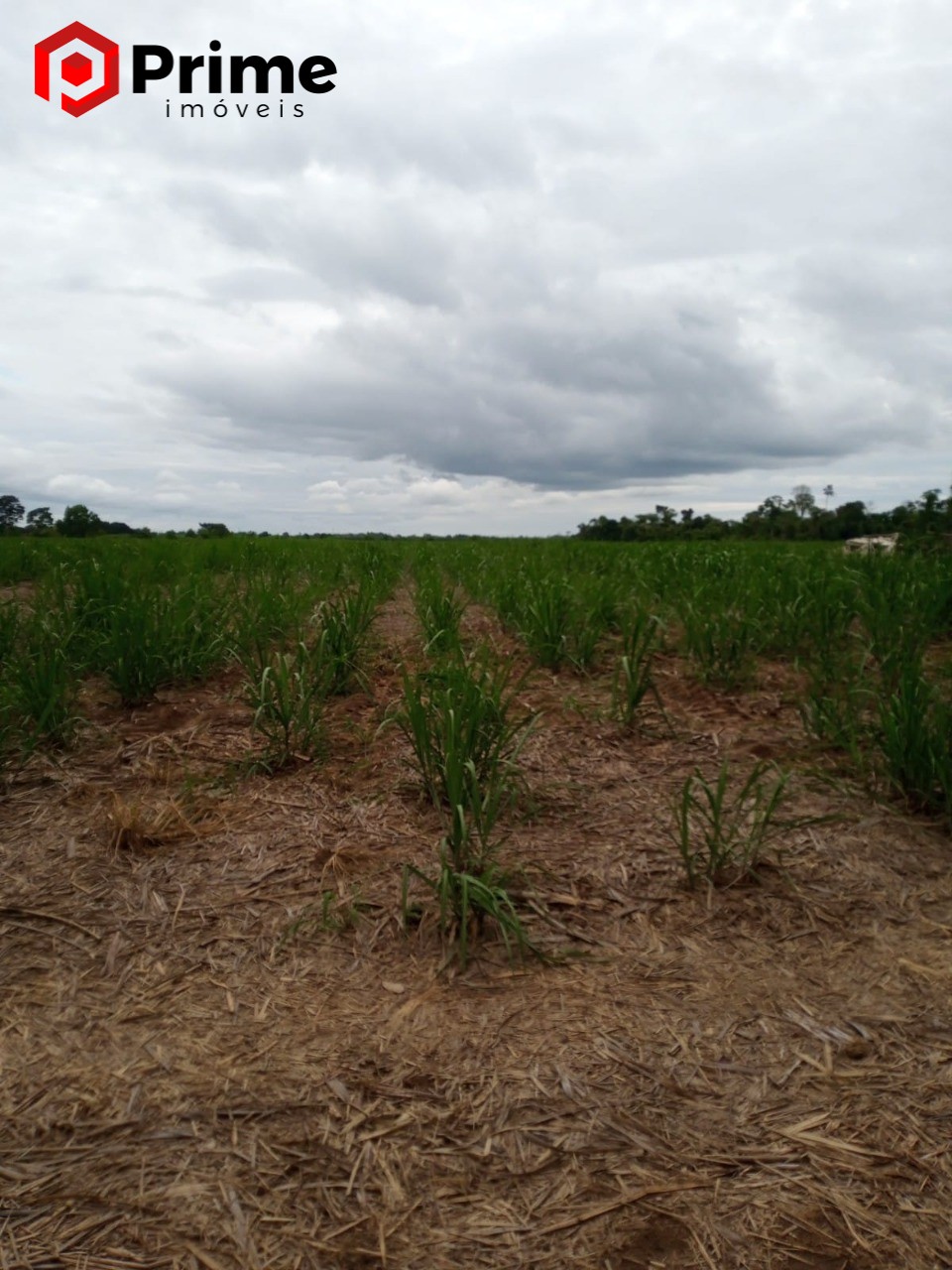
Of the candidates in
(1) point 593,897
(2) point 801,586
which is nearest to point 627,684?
(1) point 593,897

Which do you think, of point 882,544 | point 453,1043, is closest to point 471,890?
point 453,1043

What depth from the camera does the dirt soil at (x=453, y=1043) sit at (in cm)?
124

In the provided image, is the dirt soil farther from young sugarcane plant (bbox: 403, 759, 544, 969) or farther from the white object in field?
the white object in field

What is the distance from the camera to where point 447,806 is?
2543 millimetres

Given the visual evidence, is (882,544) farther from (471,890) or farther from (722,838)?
(471,890)

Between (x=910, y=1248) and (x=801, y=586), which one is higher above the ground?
(x=801, y=586)

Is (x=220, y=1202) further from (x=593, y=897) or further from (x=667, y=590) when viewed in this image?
(x=667, y=590)

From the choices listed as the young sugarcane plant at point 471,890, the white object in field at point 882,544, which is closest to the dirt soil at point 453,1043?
the young sugarcane plant at point 471,890

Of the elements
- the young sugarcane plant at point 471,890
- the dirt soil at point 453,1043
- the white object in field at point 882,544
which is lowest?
the dirt soil at point 453,1043

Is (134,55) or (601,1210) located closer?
(601,1210)

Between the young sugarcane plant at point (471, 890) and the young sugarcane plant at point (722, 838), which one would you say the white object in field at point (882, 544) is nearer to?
the young sugarcane plant at point (722, 838)

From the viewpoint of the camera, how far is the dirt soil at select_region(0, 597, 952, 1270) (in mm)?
1235

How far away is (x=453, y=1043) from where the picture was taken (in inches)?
62.6

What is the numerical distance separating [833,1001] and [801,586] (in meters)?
3.22
